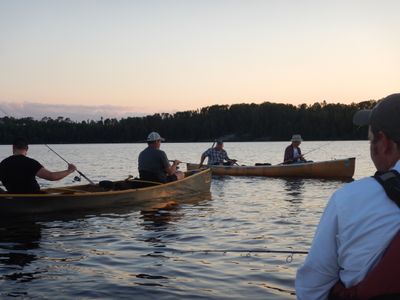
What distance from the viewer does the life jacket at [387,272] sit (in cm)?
199

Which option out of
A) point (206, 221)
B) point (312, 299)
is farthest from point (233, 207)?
point (312, 299)

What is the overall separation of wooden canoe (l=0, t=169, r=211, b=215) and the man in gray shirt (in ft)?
0.81

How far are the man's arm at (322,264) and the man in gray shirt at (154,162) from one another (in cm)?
1150

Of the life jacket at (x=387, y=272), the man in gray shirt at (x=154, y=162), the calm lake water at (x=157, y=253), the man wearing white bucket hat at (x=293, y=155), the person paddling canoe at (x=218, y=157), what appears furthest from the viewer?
the person paddling canoe at (x=218, y=157)

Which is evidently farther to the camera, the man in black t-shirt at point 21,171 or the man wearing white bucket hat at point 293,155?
the man wearing white bucket hat at point 293,155

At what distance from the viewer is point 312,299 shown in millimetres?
2213

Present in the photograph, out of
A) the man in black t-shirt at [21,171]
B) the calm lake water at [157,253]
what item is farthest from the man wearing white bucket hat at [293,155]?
the man in black t-shirt at [21,171]

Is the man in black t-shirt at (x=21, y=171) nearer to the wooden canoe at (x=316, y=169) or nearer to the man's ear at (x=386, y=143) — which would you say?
the man's ear at (x=386, y=143)

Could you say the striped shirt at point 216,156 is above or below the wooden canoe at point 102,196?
above

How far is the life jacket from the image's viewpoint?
6.53 ft

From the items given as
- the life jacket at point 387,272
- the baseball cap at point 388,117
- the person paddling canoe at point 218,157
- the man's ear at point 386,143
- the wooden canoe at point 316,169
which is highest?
the baseball cap at point 388,117

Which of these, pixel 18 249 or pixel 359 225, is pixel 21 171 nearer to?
pixel 18 249

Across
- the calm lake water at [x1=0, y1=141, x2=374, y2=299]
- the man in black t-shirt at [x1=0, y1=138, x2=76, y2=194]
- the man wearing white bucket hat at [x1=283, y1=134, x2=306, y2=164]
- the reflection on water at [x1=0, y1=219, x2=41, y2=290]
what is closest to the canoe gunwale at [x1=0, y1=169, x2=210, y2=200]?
the man in black t-shirt at [x1=0, y1=138, x2=76, y2=194]

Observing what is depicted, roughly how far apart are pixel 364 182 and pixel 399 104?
0.36 m
